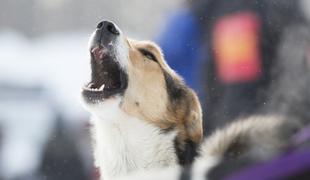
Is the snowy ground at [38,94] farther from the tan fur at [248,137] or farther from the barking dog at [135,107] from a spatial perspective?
the tan fur at [248,137]

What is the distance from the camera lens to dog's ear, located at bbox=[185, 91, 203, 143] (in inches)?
77.2

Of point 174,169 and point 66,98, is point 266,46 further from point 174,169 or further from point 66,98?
point 66,98

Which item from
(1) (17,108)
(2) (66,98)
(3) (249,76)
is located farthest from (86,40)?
(3) (249,76)

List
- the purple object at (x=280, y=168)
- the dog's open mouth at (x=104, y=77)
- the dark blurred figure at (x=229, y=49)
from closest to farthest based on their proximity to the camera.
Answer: the purple object at (x=280, y=168) → the dark blurred figure at (x=229, y=49) → the dog's open mouth at (x=104, y=77)

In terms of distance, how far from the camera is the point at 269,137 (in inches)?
72.7

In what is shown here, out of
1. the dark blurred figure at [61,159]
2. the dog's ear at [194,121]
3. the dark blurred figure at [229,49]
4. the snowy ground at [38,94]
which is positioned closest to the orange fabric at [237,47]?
the dark blurred figure at [229,49]

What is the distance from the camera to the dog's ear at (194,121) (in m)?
1.96

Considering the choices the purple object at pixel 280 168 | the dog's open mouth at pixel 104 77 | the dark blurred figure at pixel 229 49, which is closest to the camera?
the purple object at pixel 280 168

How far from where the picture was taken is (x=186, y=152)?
1.97 meters

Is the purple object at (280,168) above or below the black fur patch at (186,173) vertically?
below

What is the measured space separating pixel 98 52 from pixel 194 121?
31cm

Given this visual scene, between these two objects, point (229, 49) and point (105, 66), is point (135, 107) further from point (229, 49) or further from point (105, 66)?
point (229, 49)

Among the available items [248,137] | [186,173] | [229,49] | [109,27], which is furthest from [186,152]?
[109,27]

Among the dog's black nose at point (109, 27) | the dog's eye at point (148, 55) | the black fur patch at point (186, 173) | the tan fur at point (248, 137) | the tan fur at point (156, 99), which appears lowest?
the black fur patch at point (186, 173)
